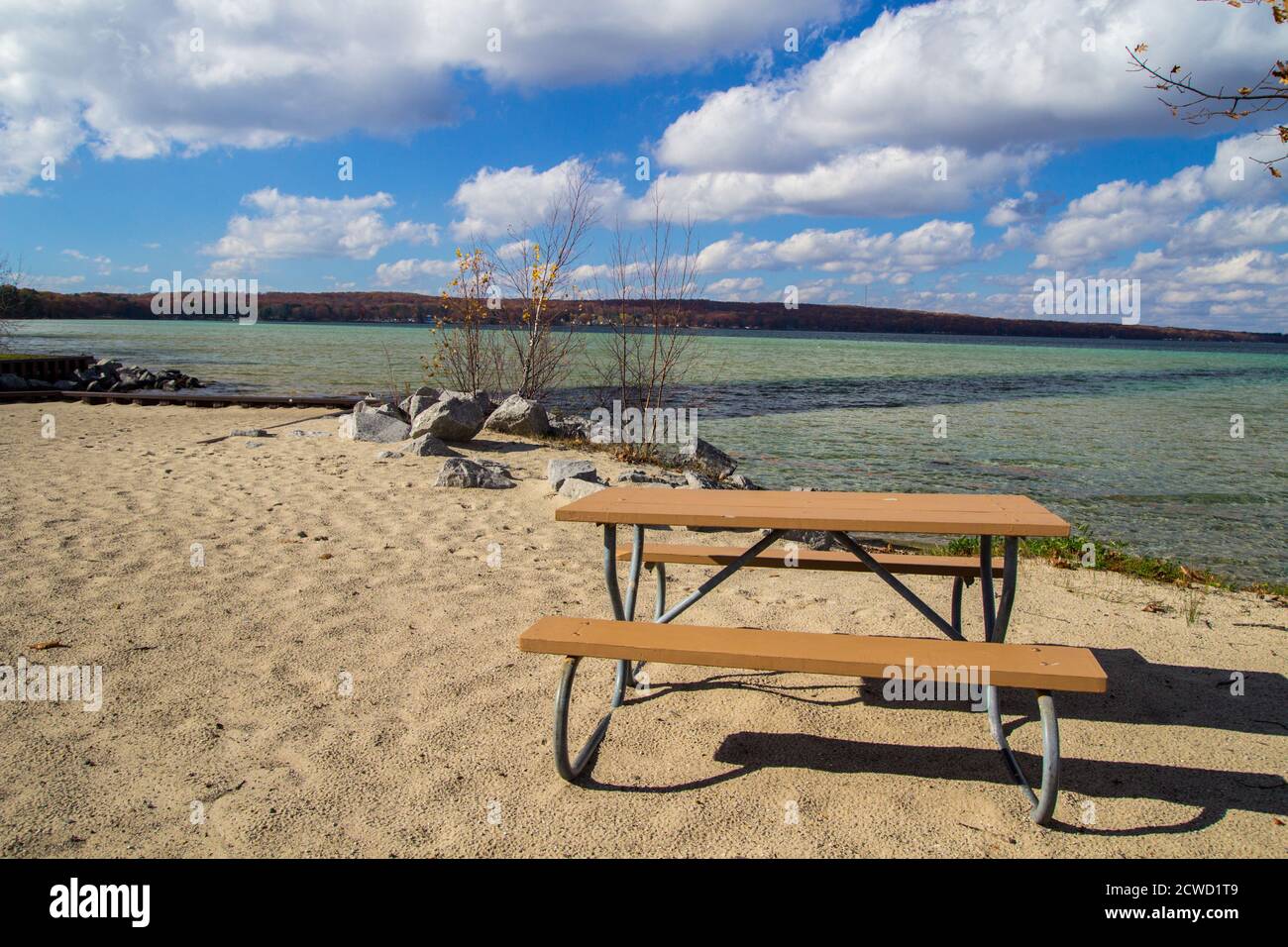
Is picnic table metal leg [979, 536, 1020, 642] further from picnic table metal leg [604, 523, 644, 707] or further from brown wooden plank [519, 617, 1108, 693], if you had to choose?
picnic table metal leg [604, 523, 644, 707]

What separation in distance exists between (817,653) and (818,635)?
0.55 feet

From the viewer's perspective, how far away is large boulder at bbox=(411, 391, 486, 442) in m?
10.2

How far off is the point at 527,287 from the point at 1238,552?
9212 mm

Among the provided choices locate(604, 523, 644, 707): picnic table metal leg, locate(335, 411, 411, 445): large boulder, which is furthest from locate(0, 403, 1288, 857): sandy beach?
locate(335, 411, 411, 445): large boulder

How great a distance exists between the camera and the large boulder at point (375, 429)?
34.3 feet

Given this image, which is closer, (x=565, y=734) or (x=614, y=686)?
(x=565, y=734)

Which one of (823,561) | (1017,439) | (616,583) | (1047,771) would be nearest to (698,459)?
(823,561)

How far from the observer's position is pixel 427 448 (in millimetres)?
9336

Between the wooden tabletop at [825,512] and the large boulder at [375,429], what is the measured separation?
22.9 feet

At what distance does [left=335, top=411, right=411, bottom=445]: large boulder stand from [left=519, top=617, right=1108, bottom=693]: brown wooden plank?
785cm

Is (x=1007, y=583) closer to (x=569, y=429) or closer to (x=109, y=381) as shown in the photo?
(x=569, y=429)

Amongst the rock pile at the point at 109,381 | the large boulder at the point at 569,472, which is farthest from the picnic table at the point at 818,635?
the rock pile at the point at 109,381
